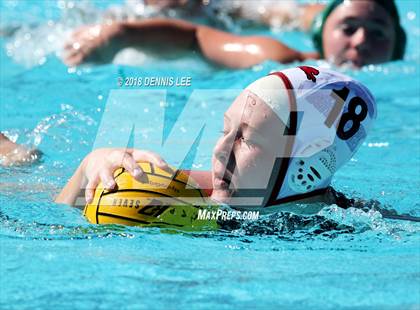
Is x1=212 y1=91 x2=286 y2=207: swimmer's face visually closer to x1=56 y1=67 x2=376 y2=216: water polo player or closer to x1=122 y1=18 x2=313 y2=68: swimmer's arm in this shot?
x1=56 y1=67 x2=376 y2=216: water polo player

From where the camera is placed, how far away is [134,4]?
8898 millimetres

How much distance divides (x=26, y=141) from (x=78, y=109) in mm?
657

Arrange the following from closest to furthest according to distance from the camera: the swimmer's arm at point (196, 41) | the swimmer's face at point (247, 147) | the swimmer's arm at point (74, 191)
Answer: the swimmer's face at point (247, 147) → the swimmer's arm at point (74, 191) → the swimmer's arm at point (196, 41)

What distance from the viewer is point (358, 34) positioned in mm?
7207

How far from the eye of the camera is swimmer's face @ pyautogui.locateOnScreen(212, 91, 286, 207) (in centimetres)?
346

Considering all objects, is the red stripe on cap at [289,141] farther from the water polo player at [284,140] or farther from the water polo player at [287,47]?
the water polo player at [287,47]

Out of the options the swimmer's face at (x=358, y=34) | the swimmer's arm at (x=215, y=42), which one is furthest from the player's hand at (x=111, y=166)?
the swimmer's face at (x=358, y=34)

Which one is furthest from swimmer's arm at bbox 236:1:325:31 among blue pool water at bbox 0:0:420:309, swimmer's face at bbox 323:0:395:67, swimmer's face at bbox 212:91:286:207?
swimmer's face at bbox 212:91:286:207

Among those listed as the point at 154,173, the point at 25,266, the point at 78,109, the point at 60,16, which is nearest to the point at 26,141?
the point at 78,109

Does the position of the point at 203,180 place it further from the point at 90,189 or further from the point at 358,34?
the point at 358,34

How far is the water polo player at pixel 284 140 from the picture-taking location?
137 inches

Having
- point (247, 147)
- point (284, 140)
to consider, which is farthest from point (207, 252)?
point (284, 140)

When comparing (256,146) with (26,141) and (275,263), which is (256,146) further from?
(26,141)

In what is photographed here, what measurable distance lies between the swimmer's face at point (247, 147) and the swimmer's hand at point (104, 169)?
291 mm
